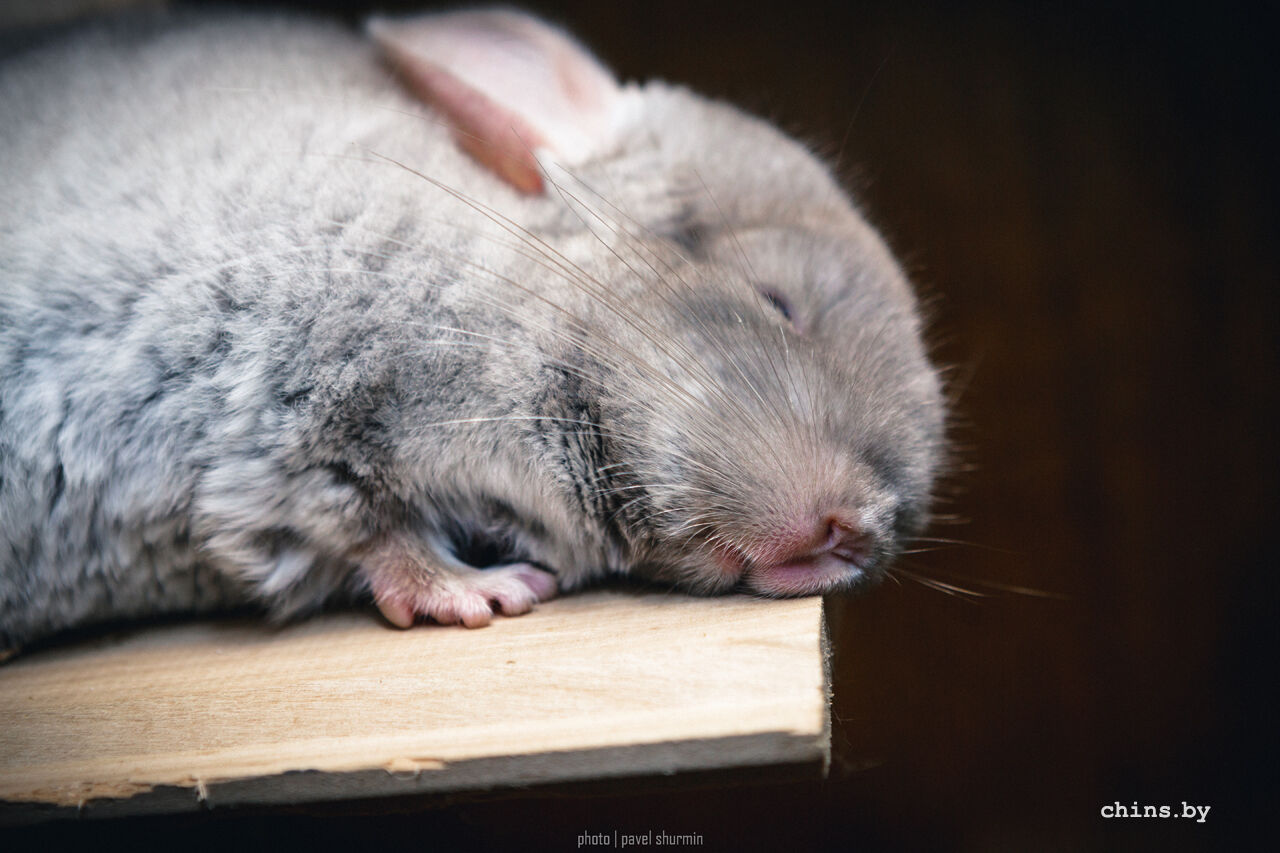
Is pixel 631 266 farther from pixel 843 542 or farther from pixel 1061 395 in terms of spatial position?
pixel 1061 395

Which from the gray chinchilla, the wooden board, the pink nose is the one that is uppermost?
the gray chinchilla

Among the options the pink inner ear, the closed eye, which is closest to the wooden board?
the closed eye

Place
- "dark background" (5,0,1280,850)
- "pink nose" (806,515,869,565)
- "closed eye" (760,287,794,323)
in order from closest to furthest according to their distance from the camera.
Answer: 1. "pink nose" (806,515,869,565)
2. "closed eye" (760,287,794,323)
3. "dark background" (5,0,1280,850)

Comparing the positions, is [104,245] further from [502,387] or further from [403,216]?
[502,387]

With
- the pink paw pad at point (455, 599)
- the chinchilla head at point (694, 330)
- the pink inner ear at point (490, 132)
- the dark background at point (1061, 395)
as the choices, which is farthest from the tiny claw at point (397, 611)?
the dark background at point (1061, 395)

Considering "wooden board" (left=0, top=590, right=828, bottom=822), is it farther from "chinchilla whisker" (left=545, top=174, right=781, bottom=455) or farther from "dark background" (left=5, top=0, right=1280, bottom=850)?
"dark background" (left=5, top=0, right=1280, bottom=850)

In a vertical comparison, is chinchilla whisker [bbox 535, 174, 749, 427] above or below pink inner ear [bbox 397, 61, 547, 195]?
below

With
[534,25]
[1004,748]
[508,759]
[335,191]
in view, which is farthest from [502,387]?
[1004,748]

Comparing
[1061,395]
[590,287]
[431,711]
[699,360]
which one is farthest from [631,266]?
[1061,395]
